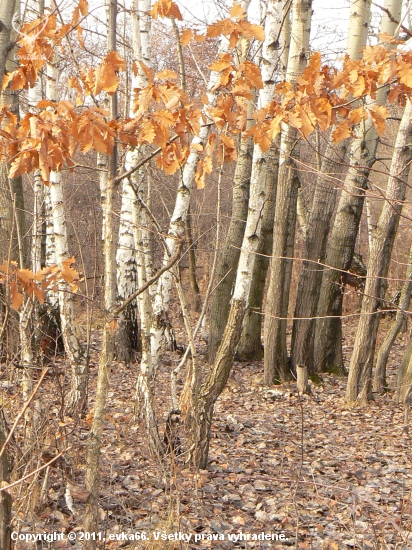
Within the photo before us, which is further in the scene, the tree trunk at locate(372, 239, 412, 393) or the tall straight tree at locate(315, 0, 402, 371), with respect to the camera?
the tree trunk at locate(372, 239, 412, 393)

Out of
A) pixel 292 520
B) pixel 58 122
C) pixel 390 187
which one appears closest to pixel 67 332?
pixel 292 520

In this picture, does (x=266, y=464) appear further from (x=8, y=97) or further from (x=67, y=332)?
(x=8, y=97)

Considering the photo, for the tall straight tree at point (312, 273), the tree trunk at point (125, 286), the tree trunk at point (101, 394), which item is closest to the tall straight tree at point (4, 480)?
the tree trunk at point (101, 394)

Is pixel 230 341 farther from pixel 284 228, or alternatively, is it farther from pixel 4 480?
pixel 284 228

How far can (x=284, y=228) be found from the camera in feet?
26.3

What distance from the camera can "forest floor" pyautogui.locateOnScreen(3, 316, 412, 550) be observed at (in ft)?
12.5

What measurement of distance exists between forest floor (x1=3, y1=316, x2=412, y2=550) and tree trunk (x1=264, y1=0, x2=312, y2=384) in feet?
3.09

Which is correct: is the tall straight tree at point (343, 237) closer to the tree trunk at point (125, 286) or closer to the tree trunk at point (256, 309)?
the tree trunk at point (256, 309)

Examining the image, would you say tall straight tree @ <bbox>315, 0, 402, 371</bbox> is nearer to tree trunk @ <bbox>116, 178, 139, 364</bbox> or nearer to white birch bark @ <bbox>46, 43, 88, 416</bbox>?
tree trunk @ <bbox>116, 178, 139, 364</bbox>

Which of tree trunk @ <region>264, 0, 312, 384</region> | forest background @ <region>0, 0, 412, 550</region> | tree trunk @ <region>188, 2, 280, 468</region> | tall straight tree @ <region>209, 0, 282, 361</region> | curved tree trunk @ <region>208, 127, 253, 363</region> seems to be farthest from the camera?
curved tree trunk @ <region>208, 127, 253, 363</region>

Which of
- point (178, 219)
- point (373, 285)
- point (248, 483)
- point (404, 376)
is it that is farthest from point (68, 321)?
point (404, 376)

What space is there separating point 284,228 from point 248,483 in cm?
399

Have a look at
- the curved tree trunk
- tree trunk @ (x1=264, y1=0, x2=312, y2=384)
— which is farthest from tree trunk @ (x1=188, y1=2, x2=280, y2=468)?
the curved tree trunk

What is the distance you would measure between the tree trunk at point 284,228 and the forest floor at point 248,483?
0.94 metres
